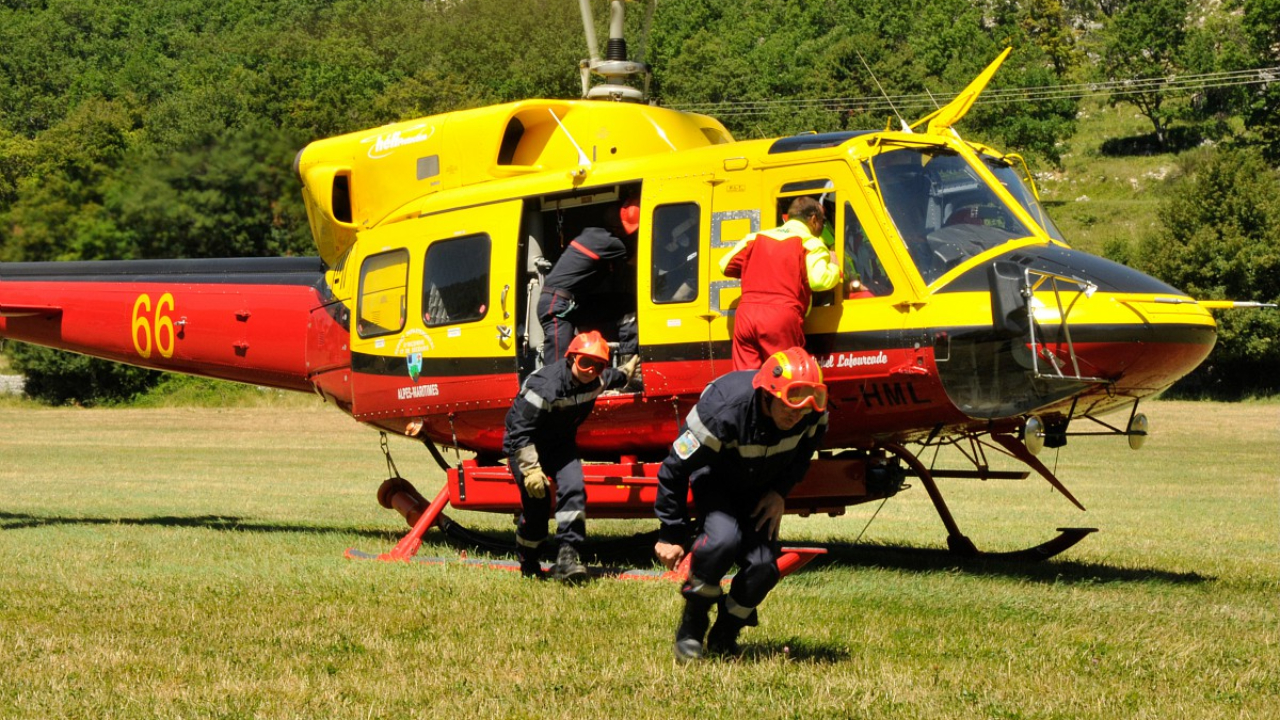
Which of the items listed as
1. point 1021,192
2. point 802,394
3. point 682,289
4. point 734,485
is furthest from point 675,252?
point 802,394

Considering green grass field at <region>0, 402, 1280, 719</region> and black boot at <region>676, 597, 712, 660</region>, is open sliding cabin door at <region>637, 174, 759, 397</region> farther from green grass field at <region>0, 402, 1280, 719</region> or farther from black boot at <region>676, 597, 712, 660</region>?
black boot at <region>676, 597, 712, 660</region>

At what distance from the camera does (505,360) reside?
37.7ft

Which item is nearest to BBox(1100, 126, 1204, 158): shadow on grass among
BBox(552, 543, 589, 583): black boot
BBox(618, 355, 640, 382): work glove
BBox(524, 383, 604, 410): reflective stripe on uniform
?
BBox(618, 355, 640, 382): work glove

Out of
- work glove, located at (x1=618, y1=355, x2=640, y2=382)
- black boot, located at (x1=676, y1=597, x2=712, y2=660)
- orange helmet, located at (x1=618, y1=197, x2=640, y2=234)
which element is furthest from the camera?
orange helmet, located at (x1=618, y1=197, x2=640, y2=234)

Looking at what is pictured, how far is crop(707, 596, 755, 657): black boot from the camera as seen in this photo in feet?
23.6

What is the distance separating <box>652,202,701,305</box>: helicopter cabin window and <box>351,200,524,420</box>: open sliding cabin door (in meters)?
1.37

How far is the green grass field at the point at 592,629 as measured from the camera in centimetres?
640

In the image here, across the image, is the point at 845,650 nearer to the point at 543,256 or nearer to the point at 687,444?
the point at 687,444

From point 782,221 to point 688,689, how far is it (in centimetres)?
454

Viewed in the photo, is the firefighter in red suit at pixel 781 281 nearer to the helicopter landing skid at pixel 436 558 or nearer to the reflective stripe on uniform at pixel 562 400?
the reflective stripe on uniform at pixel 562 400

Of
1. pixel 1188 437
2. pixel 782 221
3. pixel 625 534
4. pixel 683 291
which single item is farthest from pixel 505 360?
pixel 1188 437

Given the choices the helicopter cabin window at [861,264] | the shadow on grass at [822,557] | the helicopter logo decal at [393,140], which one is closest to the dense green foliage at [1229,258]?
the shadow on grass at [822,557]

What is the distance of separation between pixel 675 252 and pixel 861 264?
4.82 feet

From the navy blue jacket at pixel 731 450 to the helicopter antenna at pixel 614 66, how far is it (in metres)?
6.05
